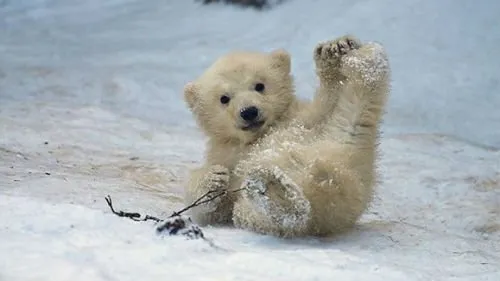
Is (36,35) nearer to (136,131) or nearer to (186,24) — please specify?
(186,24)

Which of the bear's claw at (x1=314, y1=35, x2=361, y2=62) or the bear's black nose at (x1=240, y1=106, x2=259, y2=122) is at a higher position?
the bear's claw at (x1=314, y1=35, x2=361, y2=62)

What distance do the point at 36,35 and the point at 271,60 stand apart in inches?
304

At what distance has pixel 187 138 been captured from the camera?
23.3 feet

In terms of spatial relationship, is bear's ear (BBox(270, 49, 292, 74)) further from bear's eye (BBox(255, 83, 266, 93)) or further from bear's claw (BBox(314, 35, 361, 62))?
bear's claw (BBox(314, 35, 361, 62))

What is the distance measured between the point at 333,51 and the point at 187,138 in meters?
3.32

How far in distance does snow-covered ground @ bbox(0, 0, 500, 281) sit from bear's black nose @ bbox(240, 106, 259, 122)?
524mm

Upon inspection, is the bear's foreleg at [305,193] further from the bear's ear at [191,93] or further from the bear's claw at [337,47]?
the bear's ear at [191,93]

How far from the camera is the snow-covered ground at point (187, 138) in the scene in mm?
2936

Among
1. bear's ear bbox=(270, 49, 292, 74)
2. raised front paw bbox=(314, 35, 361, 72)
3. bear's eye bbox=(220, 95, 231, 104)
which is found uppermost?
raised front paw bbox=(314, 35, 361, 72)

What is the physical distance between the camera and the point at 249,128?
13.3ft

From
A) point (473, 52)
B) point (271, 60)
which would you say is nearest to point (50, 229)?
point (271, 60)

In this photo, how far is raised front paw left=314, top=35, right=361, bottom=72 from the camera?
3885 mm

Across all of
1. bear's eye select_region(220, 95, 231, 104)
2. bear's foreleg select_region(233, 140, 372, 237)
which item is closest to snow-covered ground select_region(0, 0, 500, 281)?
bear's foreleg select_region(233, 140, 372, 237)

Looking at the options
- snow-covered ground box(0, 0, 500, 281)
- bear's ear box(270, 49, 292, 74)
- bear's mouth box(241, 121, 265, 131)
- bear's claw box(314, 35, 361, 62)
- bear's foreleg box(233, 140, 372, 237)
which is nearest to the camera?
snow-covered ground box(0, 0, 500, 281)
